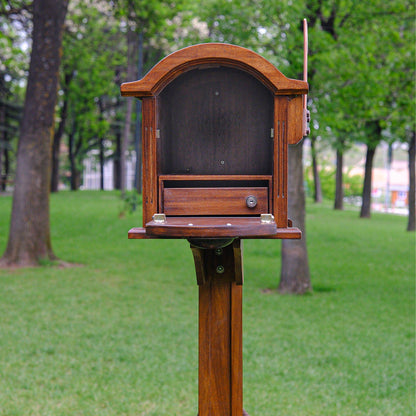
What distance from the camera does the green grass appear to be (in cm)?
448

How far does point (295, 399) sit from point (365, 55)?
5.15 meters

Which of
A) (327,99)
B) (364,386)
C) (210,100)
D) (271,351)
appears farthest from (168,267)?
(210,100)

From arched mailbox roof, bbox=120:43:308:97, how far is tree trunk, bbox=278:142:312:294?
5.77 meters

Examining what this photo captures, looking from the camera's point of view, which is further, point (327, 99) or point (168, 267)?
point (168, 267)

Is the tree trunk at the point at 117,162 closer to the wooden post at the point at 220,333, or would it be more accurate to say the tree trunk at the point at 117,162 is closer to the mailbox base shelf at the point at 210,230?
the wooden post at the point at 220,333

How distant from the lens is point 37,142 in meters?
9.41

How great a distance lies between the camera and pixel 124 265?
415 inches

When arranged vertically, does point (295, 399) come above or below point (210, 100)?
below

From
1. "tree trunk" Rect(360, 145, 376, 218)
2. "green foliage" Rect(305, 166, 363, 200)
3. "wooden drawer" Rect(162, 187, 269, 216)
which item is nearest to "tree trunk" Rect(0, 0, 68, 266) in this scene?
"wooden drawer" Rect(162, 187, 269, 216)

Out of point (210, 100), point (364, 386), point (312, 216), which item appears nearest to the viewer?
point (210, 100)

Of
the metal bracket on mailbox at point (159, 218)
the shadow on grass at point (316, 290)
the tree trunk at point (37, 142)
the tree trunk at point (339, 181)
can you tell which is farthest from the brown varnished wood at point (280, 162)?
the tree trunk at point (339, 181)

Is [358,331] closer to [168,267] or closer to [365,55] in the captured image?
[365,55]

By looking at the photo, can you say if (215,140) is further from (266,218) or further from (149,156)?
(266,218)

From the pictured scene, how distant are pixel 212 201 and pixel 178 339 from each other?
391 centimetres
